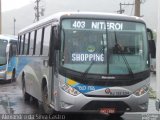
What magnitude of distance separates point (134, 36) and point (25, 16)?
167 metres

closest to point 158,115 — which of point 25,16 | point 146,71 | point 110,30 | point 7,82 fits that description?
point 146,71

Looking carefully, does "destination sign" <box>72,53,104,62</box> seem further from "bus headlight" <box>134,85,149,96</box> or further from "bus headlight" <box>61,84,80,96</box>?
"bus headlight" <box>134,85,149,96</box>

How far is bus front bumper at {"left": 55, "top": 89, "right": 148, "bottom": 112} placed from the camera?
1080cm

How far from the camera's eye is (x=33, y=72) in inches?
571

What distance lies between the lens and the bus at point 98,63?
10.9 metres

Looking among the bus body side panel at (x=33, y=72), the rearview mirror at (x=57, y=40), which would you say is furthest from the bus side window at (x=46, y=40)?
the rearview mirror at (x=57, y=40)

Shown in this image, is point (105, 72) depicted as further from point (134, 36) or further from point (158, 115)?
point (158, 115)

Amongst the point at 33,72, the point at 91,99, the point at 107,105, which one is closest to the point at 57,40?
the point at 91,99

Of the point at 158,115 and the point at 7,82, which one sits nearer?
the point at 158,115

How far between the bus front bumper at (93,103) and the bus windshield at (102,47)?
2.03ft

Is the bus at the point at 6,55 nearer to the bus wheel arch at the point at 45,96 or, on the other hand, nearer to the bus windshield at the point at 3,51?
the bus windshield at the point at 3,51

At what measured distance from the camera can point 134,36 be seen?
37.6 ft

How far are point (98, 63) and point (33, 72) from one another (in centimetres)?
391

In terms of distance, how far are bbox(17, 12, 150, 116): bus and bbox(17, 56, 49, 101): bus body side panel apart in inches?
52.8
